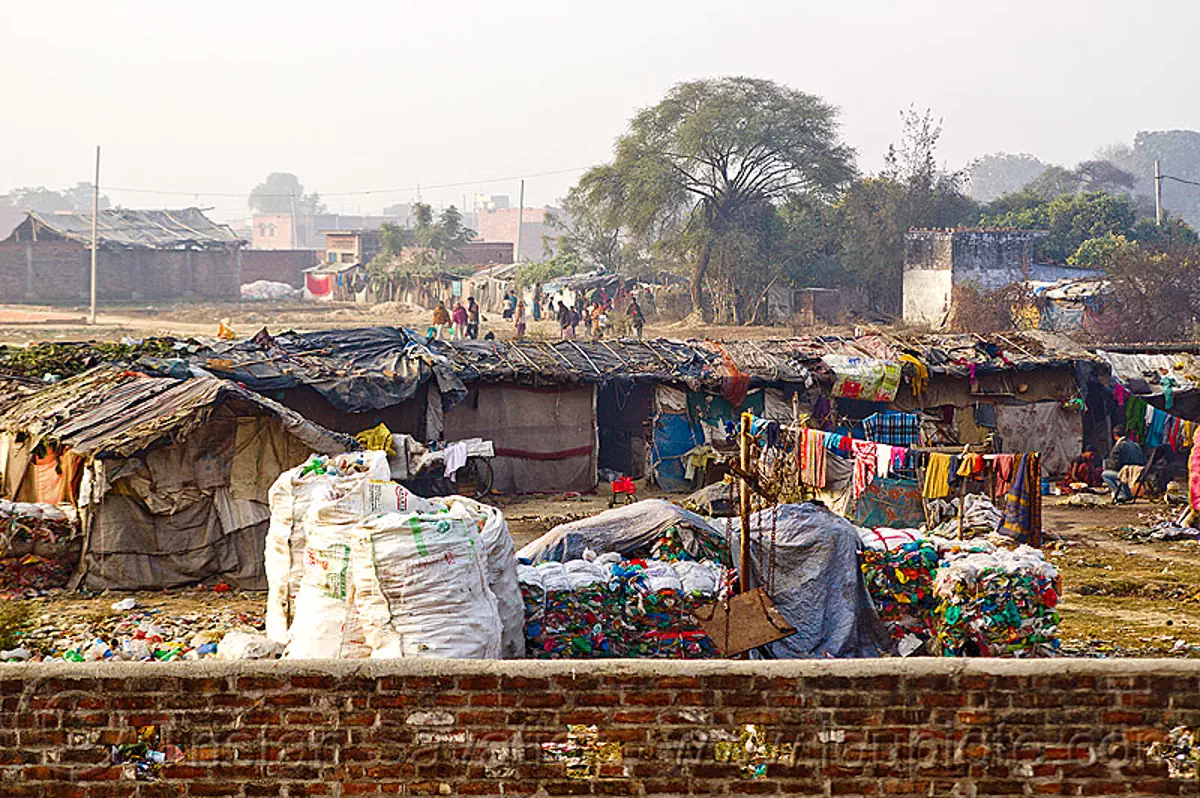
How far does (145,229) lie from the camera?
172 feet

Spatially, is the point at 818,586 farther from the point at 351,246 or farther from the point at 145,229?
the point at 351,246

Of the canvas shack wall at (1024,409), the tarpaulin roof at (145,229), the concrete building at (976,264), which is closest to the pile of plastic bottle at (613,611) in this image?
the canvas shack wall at (1024,409)

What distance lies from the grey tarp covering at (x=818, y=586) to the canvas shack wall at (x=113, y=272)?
43.9 m

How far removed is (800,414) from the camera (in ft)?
63.0

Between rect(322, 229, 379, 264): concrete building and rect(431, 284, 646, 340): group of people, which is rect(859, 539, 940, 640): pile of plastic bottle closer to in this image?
rect(431, 284, 646, 340): group of people

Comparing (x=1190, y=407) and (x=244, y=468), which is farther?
(x=1190, y=407)

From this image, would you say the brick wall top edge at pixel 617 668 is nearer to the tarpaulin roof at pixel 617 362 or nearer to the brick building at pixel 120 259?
the tarpaulin roof at pixel 617 362

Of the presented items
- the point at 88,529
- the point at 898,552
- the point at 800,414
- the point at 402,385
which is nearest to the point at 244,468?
the point at 88,529

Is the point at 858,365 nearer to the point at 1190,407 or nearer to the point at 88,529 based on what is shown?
the point at 1190,407

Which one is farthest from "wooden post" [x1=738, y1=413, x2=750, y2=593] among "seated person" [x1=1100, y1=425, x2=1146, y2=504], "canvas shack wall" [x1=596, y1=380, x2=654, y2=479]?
"seated person" [x1=1100, y1=425, x2=1146, y2=504]

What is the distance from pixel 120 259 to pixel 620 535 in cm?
4419

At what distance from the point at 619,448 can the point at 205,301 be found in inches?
1363

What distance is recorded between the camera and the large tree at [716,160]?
43.7 m

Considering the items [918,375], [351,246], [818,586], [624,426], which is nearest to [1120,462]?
[918,375]
